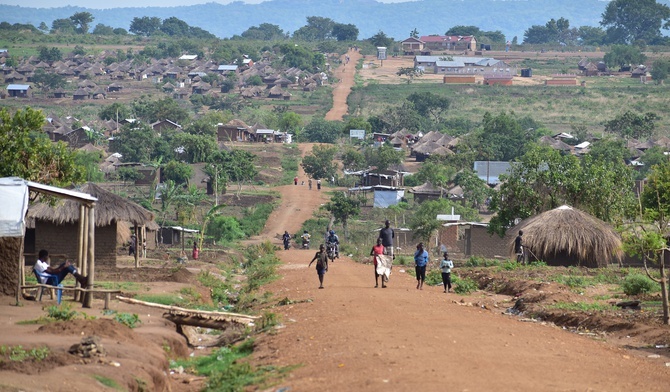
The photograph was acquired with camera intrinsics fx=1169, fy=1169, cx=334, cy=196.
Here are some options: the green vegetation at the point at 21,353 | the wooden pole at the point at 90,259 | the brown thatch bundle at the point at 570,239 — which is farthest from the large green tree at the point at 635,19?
the green vegetation at the point at 21,353

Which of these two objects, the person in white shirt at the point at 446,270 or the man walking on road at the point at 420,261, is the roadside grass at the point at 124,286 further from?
the person in white shirt at the point at 446,270

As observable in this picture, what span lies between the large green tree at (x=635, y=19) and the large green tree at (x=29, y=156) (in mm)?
149955

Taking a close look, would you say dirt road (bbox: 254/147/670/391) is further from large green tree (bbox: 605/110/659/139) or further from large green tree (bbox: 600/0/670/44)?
large green tree (bbox: 600/0/670/44)

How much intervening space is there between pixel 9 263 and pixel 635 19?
16015 centimetres

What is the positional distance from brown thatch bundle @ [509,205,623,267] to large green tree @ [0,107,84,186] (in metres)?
13.3

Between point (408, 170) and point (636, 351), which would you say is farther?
point (408, 170)

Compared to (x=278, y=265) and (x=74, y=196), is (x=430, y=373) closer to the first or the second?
(x=74, y=196)

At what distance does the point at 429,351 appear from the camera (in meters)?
14.7

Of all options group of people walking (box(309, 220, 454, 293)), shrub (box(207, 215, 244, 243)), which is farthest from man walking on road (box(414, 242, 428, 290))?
shrub (box(207, 215, 244, 243))

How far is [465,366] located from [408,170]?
57.1 metres

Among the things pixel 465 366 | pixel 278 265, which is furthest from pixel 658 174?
pixel 278 265

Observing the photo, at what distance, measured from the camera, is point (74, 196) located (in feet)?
62.7

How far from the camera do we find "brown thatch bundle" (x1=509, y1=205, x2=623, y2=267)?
104 feet

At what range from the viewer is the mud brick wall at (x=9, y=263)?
1827 centimetres
